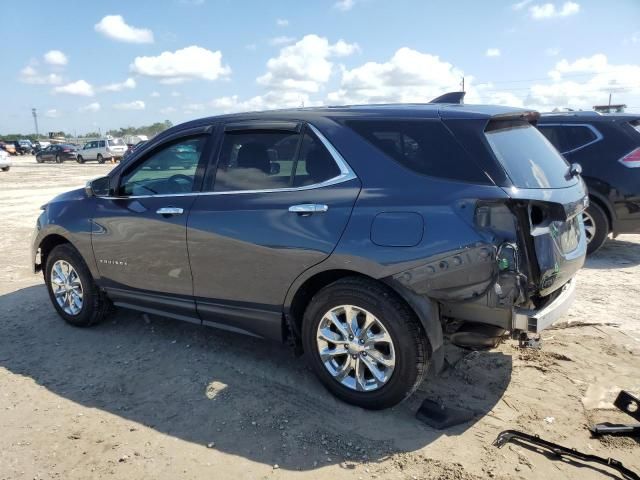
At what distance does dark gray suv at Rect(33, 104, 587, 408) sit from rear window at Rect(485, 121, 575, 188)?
0.01 meters

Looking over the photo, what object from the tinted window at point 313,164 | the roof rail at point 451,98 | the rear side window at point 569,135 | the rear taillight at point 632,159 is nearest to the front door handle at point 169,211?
the tinted window at point 313,164

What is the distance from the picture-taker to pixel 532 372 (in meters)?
3.75

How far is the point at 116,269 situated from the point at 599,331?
4156mm

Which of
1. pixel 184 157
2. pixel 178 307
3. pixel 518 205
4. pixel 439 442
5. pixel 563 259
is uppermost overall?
pixel 184 157

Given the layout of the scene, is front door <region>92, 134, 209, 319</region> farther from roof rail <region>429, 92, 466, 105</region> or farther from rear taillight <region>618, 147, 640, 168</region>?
rear taillight <region>618, 147, 640, 168</region>

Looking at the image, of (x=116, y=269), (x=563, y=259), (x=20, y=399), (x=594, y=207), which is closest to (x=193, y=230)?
(x=116, y=269)

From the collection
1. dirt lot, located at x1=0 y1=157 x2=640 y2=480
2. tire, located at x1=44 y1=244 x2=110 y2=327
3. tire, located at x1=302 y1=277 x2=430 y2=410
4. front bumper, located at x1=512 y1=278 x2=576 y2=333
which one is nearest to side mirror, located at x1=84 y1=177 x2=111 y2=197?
tire, located at x1=44 y1=244 x2=110 y2=327

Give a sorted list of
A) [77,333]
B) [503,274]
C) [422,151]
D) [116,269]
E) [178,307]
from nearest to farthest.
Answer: [503,274]
[422,151]
[178,307]
[116,269]
[77,333]

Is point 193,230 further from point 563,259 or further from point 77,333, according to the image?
point 563,259

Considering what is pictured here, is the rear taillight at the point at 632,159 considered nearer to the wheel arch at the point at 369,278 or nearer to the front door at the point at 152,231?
the wheel arch at the point at 369,278

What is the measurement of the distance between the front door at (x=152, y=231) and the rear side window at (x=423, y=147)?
1462 millimetres

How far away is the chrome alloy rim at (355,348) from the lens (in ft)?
10.3

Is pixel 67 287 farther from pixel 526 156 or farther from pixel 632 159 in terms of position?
pixel 632 159

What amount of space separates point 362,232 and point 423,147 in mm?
623
